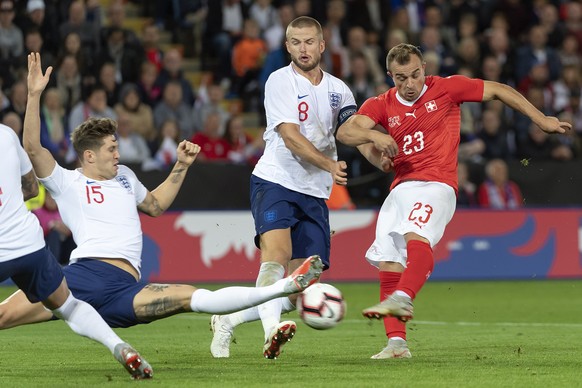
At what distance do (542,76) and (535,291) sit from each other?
6.07m

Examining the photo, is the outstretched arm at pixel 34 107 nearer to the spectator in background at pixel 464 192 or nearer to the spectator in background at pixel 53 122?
the spectator in background at pixel 53 122

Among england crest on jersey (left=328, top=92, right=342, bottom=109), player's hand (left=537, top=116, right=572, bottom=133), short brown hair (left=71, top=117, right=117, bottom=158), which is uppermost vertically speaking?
england crest on jersey (left=328, top=92, right=342, bottom=109)

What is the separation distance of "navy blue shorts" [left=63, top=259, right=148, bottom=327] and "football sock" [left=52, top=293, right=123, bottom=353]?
233 millimetres

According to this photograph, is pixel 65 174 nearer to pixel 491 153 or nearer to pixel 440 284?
pixel 440 284

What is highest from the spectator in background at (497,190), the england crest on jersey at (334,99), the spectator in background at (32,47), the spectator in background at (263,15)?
the spectator in background at (263,15)

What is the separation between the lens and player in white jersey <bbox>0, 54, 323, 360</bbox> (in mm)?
7598

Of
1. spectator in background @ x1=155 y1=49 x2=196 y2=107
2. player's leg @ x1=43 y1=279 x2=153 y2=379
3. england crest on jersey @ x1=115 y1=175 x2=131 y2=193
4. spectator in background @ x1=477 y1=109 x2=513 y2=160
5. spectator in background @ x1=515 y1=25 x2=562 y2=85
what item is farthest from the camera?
spectator in background @ x1=515 y1=25 x2=562 y2=85

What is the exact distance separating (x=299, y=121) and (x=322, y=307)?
6.12 ft

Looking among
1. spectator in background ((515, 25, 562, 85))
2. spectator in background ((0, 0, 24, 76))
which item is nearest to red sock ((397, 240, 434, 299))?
spectator in background ((0, 0, 24, 76))

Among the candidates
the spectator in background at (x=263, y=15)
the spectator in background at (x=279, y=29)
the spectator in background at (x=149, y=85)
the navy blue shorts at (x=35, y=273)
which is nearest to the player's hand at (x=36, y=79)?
the navy blue shorts at (x=35, y=273)

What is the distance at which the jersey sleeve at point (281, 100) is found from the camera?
897cm

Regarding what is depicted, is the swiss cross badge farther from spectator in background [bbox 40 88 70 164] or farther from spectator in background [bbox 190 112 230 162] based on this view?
spectator in background [bbox 190 112 230 162]

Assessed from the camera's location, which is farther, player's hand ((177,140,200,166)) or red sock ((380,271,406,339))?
red sock ((380,271,406,339))

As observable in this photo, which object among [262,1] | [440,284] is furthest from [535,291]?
[262,1]
